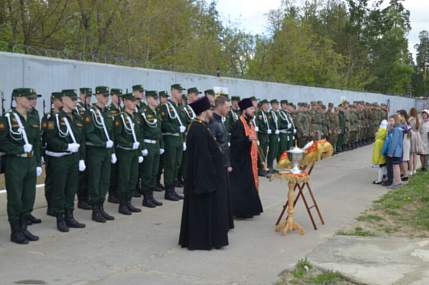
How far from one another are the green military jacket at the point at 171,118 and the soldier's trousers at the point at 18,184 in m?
3.56

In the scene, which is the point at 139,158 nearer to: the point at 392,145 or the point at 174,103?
the point at 174,103

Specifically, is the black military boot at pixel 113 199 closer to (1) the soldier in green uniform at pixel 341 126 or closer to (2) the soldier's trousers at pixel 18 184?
(2) the soldier's trousers at pixel 18 184

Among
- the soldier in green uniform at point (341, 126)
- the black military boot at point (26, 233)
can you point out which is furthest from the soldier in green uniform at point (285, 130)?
the black military boot at point (26, 233)

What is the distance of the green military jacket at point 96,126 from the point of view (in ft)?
28.5

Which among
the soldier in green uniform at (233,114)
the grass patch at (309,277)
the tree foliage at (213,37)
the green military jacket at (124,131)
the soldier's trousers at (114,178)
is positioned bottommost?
the grass patch at (309,277)

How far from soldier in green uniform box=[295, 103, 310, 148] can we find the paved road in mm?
7422

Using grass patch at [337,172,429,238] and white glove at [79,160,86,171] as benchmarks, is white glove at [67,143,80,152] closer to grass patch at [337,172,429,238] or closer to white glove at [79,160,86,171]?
white glove at [79,160,86,171]

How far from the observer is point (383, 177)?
13633mm

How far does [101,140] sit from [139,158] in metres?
0.98

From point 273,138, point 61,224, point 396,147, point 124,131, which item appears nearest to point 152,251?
point 61,224

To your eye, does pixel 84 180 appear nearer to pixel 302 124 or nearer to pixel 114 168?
pixel 114 168

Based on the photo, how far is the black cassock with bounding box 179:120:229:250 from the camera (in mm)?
7164

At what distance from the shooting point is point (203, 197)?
7.27 m

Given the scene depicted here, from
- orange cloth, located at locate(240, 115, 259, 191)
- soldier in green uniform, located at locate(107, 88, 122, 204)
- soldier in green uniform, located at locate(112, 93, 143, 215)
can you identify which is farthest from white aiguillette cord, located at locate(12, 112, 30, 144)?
orange cloth, located at locate(240, 115, 259, 191)
